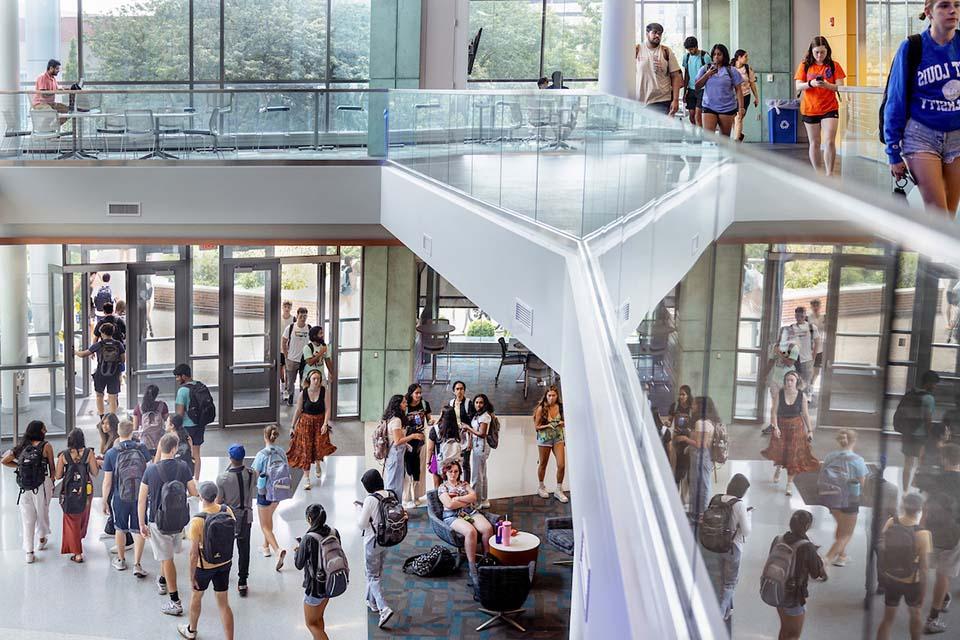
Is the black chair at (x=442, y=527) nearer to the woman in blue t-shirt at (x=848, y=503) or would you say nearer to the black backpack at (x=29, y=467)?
the black backpack at (x=29, y=467)

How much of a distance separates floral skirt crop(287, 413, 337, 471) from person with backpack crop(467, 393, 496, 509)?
7.35ft

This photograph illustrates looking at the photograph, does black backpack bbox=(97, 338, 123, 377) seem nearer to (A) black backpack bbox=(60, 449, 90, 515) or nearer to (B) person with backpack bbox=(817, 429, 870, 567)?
(A) black backpack bbox=(60, 449, 90, 515)

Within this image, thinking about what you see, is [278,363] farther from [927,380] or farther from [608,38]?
[927,380]

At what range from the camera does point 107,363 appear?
15.9 metres

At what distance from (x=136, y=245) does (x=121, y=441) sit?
7.02 metres

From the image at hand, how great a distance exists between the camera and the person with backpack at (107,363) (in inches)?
611

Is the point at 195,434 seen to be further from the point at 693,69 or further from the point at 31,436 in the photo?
the point at 693,69

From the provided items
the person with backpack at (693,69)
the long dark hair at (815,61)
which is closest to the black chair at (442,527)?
the person with backpack at (693,69)

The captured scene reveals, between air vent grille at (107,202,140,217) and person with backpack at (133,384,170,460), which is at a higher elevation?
air vent grille at (107,202,140,217)

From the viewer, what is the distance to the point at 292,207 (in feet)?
51.9

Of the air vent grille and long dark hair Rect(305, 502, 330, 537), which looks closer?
long dark hair Rect(305, 502, 330, 537)

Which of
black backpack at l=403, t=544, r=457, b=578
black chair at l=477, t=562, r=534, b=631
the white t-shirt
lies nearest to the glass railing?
the white t-shirt

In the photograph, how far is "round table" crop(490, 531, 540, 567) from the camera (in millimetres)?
10281

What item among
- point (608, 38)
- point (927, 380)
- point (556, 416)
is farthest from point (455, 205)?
point (927, 380)
